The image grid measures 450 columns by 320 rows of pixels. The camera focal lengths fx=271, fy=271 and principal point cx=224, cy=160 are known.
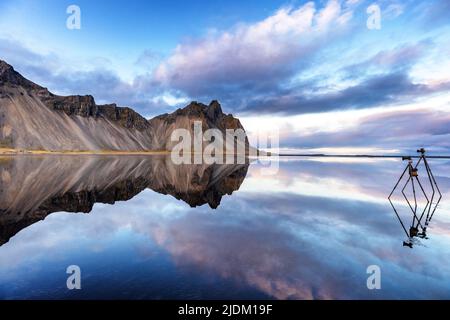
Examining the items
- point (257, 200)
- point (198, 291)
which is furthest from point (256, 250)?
point (257, 200)

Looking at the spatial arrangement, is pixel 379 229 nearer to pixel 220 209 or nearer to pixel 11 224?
pixel 220 209

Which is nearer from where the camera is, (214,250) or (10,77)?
(214,250)

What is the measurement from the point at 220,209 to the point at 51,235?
11.4 m

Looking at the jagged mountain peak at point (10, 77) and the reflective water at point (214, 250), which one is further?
the jagged mountain peak at point (10, 77)

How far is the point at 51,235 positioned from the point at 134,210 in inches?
266

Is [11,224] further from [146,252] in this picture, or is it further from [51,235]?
[146,252]

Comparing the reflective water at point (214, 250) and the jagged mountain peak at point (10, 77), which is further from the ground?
the jagged mountain peak at point (10, 77)

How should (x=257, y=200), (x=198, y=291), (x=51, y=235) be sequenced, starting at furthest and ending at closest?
(x=257, y=200) < (x=51, y=235) < (x=198, y=291)

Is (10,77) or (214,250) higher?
(10,77)

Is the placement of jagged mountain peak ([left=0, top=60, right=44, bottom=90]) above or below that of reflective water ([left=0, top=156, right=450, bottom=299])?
above

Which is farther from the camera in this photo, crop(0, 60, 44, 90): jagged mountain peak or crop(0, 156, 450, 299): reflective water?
crop(0, 60, 44, 90): jagged mountain peak
